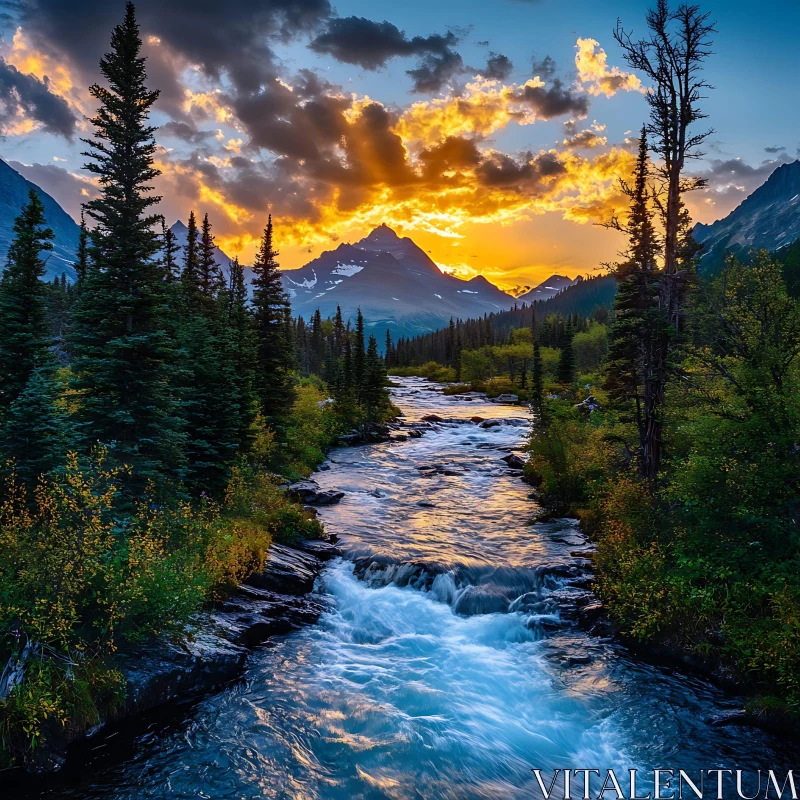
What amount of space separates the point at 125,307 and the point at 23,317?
3.41 meters

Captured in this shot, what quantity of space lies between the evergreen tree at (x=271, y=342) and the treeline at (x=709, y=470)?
2207cm

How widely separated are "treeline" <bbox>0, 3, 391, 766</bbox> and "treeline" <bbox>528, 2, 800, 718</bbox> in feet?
40.4

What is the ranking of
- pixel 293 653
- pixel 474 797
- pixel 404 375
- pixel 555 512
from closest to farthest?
pixel 474 797
pixel 293 653
pixel 555 512
pixel 404 375

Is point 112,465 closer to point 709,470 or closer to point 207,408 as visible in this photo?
point 207,408

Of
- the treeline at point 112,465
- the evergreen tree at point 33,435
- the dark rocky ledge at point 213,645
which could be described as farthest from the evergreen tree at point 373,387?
the evergreen tree at point 33,435

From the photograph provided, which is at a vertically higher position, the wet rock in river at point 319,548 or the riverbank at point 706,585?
the riverbank at point 706,585

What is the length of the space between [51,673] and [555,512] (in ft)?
68.4

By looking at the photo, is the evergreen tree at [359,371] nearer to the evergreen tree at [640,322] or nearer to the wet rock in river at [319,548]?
the evergreen tree at [640,322]

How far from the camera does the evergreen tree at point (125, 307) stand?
15477 mm

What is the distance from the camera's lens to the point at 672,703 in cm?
1105

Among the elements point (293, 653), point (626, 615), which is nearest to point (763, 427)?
point (626, 615)

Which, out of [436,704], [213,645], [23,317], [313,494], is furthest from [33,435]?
[313,494]

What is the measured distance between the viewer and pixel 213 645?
12352 millimetres

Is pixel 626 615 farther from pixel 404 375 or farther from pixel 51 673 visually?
pixel 404 375
